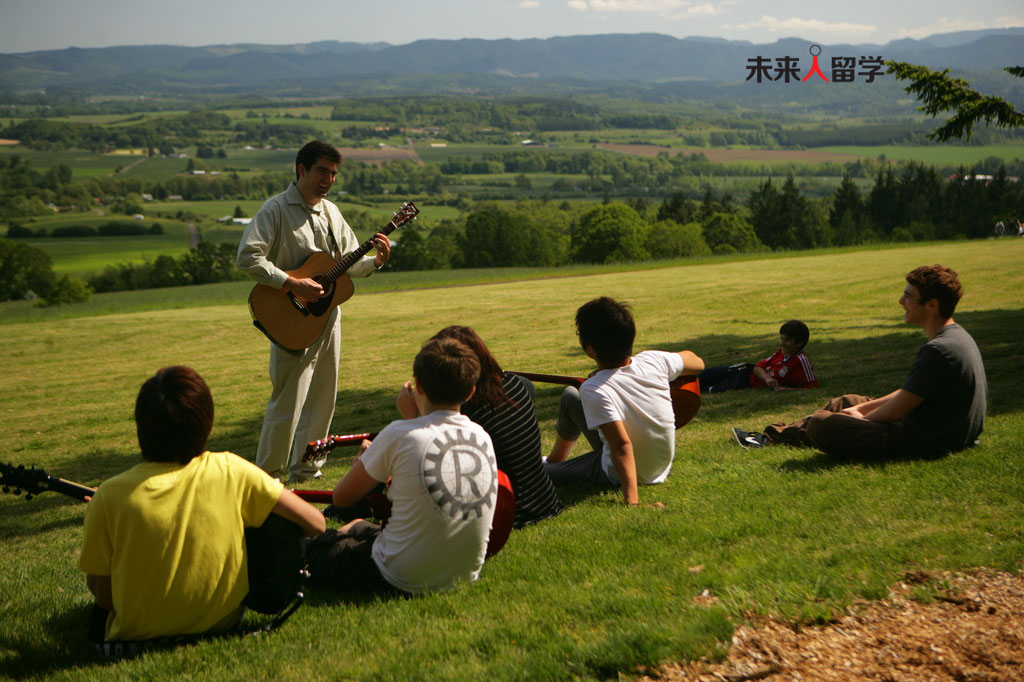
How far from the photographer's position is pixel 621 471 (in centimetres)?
557

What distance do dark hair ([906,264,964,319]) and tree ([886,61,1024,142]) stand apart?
861cm

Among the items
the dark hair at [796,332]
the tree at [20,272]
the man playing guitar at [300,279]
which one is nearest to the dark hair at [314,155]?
the man playing guitar at [300,279]

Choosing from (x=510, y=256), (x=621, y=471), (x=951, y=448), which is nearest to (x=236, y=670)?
(x=621, y=471)

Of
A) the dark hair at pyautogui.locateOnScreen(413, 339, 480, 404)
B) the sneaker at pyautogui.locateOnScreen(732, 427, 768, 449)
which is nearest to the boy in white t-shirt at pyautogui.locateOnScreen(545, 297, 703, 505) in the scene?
the dark hair at pyautogui.locateOnScreen(413, 339, 480, 404)

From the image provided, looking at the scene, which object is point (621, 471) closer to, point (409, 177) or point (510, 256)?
point (510, 256)

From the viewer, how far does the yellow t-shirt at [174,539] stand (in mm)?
3719

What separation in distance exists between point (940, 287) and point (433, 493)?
3.92 metres

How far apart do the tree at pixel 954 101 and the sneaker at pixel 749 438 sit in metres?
8.28

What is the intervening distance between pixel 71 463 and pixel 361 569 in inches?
297

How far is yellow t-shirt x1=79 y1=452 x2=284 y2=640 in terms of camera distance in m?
3.72

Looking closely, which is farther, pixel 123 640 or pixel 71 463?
pixel 71 463

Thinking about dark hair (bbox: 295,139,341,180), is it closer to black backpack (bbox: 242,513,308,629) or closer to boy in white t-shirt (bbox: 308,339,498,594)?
boy in white t-shirt (bbox: 308,339,498,594)

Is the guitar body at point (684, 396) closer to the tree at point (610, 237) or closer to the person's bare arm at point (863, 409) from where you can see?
the person's bare arm at point (863, 409)

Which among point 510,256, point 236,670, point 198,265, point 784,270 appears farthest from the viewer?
point 510,256
